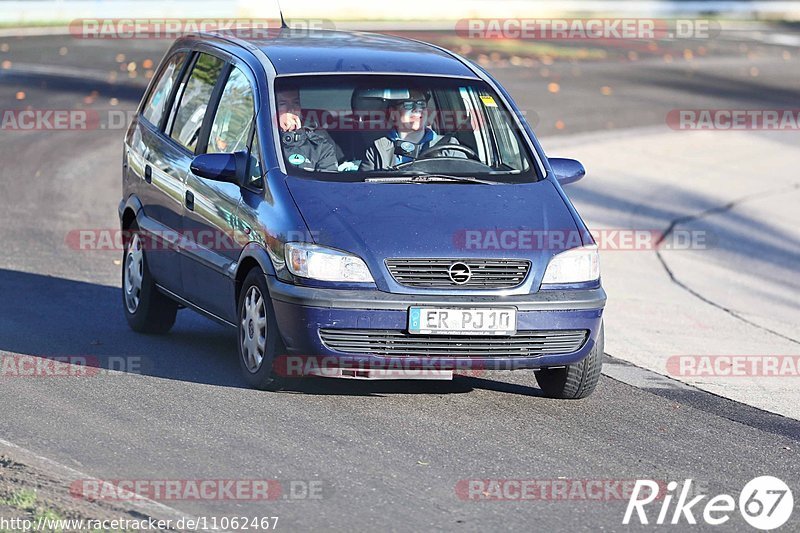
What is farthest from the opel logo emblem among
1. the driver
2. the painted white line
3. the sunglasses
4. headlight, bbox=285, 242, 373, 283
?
the painted white line

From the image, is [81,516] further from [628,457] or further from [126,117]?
[126,117]

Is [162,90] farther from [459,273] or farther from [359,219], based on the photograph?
[459,273]

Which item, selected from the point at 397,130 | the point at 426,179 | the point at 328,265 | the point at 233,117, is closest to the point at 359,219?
the point at 328,265

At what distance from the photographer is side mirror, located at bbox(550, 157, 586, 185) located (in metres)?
8.82

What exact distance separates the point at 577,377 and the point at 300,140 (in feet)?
6.52

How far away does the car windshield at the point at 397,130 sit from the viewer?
8.41m

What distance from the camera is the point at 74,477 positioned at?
6402mm

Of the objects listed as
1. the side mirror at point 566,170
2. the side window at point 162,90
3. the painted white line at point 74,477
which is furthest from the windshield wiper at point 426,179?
the painted white line at point 74,477

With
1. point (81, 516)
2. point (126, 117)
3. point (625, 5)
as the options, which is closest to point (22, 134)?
point (126, 117)

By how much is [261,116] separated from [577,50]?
82.8 ft

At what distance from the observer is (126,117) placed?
2031 centimetres

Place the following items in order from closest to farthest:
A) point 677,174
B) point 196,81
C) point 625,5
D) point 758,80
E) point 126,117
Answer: point 196,81 < point 677,174 < point 126,117 < point 758,80 < point 625,5

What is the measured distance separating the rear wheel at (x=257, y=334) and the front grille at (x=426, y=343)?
15.2 inches

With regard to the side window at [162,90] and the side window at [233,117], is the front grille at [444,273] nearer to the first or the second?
the side window at [233,117]
